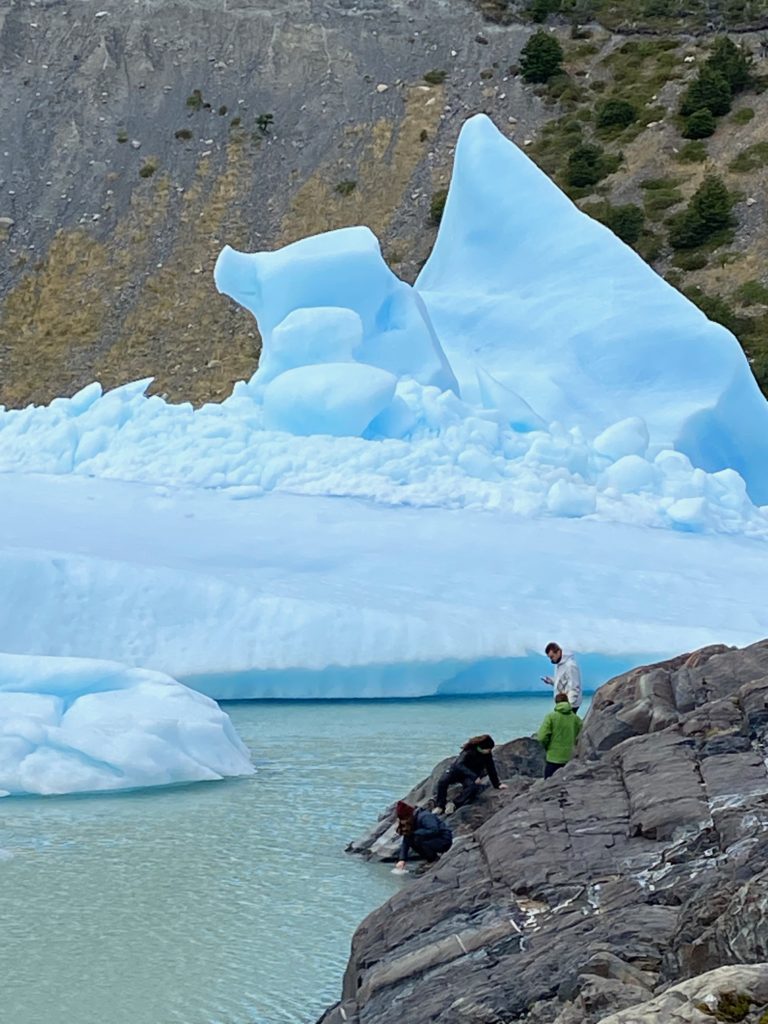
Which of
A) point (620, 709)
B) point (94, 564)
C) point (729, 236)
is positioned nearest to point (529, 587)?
point (94, 564)

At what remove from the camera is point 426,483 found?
41.3 ft

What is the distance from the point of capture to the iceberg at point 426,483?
34.4 feet

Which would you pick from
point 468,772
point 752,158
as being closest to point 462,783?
point 468,772

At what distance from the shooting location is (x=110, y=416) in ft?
45.7

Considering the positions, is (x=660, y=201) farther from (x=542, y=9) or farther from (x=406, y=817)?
(x=406, y=817)

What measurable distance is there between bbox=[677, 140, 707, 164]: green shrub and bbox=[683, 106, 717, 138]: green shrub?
0.19 meters

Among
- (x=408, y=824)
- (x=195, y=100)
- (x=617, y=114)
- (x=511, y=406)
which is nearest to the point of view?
(x=408, y=824)

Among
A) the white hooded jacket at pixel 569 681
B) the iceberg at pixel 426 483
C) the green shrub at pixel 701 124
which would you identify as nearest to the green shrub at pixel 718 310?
the green shrub at pixel 701 124

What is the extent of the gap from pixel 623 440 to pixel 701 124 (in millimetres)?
19762

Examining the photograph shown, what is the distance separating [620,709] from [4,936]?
2.92 meters

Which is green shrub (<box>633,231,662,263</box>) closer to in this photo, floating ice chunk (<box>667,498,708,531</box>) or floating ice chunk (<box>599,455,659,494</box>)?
floating ice chunk (<box>599,455,659,494</box>)

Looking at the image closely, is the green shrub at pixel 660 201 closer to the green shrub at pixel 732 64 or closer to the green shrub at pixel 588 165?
the green shrub at pixel 588 165

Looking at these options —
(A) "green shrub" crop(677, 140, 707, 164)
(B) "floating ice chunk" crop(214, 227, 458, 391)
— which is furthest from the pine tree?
(B) "floating ice chunk" crop(214, 227, 458, 391)

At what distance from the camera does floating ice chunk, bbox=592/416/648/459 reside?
14000 millimetres
